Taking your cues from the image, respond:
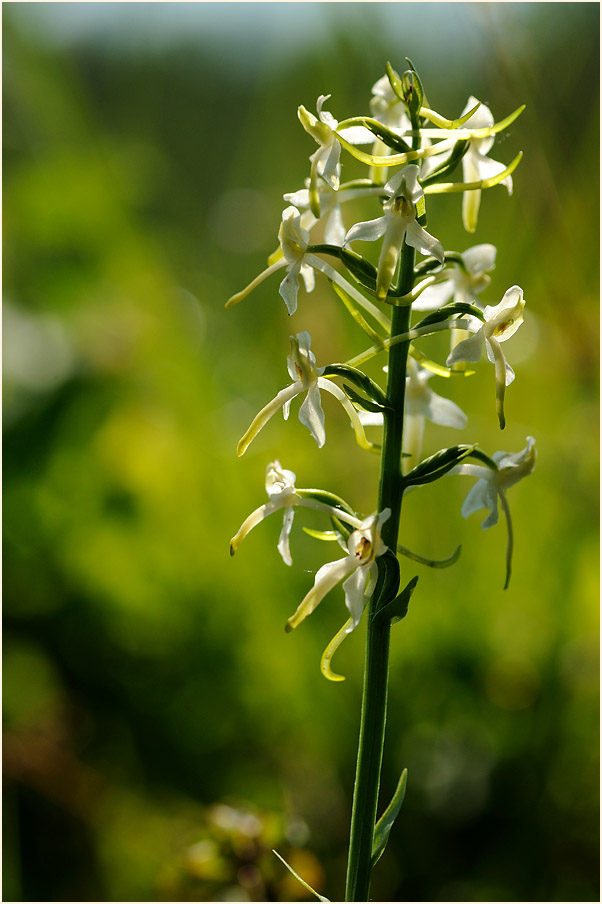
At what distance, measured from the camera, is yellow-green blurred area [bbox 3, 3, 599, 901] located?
146 cm

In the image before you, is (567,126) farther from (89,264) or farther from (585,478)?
(89,264)

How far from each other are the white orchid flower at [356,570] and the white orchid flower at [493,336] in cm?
16

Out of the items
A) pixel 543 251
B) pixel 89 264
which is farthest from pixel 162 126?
pixel 543 251

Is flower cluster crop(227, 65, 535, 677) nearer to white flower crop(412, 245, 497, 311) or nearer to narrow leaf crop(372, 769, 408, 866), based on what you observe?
white flower crop(412, 245, 497, 311)

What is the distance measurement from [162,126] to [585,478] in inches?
126

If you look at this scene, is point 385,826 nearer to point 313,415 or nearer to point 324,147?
point 313,415

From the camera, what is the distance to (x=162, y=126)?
13.4ft

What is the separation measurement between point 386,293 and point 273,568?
1.26 m

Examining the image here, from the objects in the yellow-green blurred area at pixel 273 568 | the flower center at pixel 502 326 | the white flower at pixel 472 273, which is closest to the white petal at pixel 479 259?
the white flower at pixel 472 273

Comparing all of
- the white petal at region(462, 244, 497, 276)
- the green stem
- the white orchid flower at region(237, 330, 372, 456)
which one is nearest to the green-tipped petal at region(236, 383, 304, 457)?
the white orchid flower at region(237, 330, 372, 456)

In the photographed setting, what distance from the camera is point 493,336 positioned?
67 cm

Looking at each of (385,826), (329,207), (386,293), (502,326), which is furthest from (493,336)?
(385,826)

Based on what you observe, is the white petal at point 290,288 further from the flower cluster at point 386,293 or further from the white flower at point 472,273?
the white flower at point 472,273

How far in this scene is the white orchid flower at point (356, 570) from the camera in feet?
1.96
